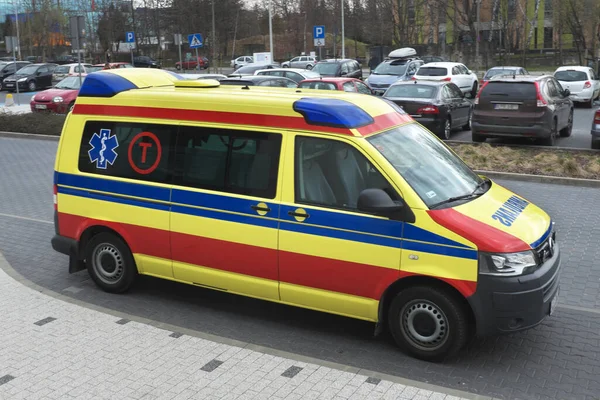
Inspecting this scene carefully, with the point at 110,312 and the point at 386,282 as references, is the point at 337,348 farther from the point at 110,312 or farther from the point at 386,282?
the point at 110,312

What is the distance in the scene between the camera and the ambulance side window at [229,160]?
20.1ft

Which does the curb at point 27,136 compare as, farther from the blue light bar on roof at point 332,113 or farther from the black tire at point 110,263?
the blue light bar on roof at point 332,113

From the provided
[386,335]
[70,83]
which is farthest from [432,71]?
[386,335]

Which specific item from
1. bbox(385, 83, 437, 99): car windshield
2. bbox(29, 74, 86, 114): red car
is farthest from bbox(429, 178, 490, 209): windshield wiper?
bbox(29, 74, 86, 114): red car

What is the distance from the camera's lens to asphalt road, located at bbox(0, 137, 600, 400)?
214 inches

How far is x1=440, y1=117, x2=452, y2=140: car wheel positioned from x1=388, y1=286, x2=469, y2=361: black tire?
12.7 metres

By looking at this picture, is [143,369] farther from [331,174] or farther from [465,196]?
[465,196]

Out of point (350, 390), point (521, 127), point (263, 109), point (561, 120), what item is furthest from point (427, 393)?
point (561, 120)

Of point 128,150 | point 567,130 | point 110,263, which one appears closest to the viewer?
point 128,150

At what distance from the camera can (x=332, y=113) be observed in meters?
5.90

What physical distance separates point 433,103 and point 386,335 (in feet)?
40.3

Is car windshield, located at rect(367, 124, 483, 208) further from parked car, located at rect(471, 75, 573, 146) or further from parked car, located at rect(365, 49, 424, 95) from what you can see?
parked car, located at rect(365, 49, 424, 95)

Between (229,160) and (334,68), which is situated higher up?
(334,68)

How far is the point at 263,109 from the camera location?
6.20 m
